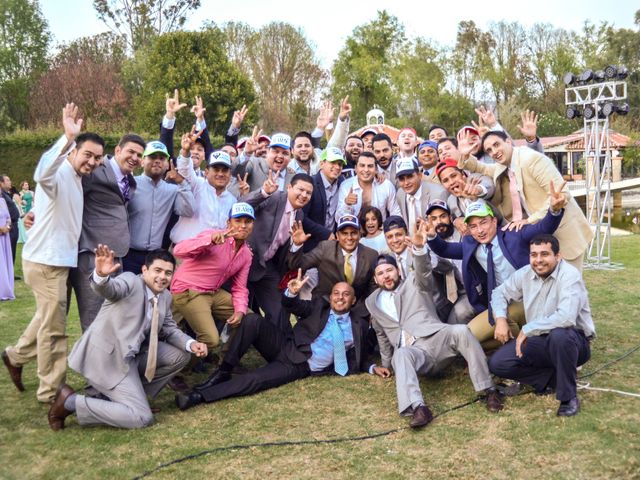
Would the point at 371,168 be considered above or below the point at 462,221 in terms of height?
above

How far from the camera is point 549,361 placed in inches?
189

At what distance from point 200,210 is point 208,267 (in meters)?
0.65

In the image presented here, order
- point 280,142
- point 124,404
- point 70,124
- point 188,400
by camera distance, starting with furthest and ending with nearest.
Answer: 1. point 280,142
2. point 188,400
3. point 70,124
4. point 124,404

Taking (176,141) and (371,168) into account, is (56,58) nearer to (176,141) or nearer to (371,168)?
(176,141)

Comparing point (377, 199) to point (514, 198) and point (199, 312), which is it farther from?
point (199, 312)

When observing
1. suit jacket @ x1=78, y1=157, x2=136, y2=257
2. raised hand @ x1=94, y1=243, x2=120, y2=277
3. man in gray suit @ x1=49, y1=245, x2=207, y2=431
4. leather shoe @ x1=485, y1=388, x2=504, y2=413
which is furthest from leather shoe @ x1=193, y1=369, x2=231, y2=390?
leather shoe @ x1=485, y1=388, x2=504, y2=413

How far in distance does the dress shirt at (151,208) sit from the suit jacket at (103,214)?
0.37 meters

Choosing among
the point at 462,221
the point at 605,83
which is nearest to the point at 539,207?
the point at 462,221

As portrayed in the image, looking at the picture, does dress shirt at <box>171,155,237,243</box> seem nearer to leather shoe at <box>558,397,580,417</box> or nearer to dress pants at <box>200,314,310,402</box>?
dress pants at <box>200,314,310,402</box>

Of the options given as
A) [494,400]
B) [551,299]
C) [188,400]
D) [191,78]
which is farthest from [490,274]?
[191,78]

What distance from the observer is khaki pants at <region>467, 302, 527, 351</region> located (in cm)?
536

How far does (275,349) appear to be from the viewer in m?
5.89

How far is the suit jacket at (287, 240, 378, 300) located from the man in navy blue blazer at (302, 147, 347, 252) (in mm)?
264

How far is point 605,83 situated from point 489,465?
10.5m
